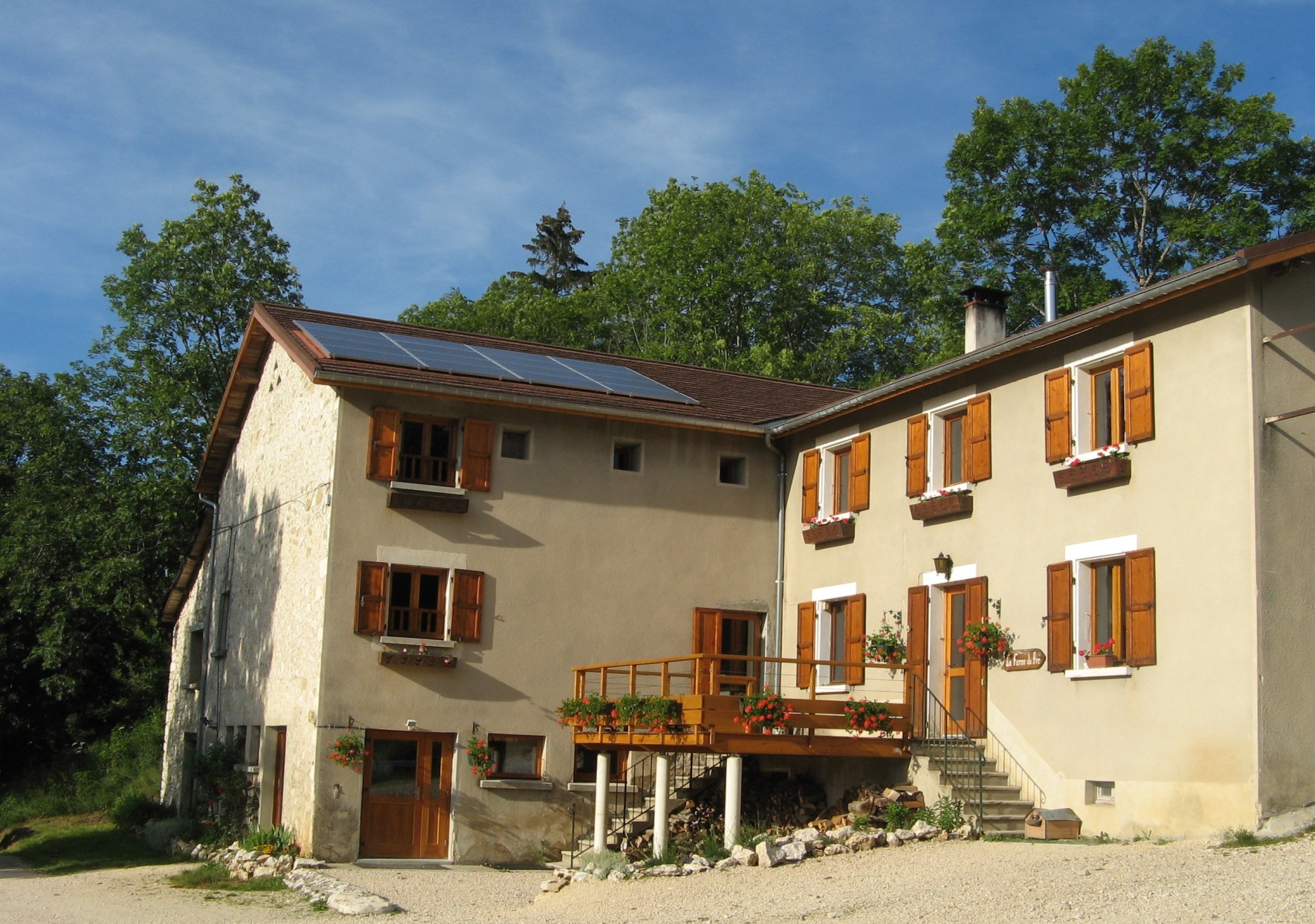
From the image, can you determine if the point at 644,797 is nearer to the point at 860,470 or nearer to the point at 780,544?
the point at 780,544

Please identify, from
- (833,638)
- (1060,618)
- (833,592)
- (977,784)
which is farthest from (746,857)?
(833,592)

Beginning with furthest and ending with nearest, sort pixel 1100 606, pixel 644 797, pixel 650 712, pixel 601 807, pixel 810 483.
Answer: pixel 810 483, pixel 644 797, pixel 601 807, pixel 650 712, pixel 1100 606

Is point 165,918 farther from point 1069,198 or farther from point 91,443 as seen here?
point 1069,198

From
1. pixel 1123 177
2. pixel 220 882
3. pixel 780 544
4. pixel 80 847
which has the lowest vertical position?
pixel 80 847

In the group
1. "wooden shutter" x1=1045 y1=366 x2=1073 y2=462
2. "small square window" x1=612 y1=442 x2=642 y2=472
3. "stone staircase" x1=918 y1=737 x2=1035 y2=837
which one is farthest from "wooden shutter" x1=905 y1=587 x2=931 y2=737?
"small square window" x1=612 y1=442 x2=642 y2=472

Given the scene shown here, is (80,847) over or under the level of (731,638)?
under

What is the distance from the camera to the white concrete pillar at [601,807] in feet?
59.0

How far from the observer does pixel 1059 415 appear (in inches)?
678

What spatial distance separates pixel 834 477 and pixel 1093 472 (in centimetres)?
608

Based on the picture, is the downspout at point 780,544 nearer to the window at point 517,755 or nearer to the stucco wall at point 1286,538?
the window at point 517,755

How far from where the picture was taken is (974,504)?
18734 mm

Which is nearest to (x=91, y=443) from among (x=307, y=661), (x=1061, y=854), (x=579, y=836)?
(x=307, y=661)

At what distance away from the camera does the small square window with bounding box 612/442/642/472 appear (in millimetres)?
22219

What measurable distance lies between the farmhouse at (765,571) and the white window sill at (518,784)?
1.9 inches
